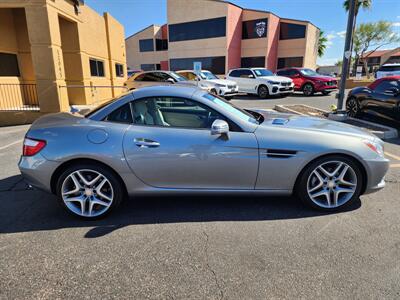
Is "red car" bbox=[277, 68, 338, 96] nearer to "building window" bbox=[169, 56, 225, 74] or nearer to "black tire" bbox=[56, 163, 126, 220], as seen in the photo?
"building window" bbox=[169, 56, 225, 74]

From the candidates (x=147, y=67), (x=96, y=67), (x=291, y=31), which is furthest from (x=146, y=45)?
(x=96, y=67)

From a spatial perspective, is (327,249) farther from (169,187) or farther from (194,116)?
(194,116)

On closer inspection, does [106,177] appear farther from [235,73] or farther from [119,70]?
[119,70]

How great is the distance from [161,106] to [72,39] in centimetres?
1035

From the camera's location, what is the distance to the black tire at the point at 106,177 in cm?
305

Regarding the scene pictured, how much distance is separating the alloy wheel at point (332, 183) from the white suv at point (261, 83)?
1342cm

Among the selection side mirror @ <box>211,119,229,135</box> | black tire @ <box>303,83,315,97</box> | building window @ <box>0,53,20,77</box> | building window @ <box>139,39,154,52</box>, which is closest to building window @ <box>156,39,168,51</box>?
building window @ <box>139,39,154,52</box>

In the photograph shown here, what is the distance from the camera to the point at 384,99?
7457 mm

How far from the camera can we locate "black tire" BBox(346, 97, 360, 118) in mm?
8688

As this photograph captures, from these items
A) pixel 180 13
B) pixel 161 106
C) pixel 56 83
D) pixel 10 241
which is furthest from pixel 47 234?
pixel 180 13

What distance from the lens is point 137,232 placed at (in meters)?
2.93

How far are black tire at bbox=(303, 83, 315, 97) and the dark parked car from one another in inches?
339

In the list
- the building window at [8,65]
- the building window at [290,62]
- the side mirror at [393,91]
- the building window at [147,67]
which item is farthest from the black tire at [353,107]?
the building window at [147,67]

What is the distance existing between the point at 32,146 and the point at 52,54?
7.48 meters
